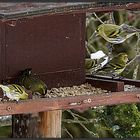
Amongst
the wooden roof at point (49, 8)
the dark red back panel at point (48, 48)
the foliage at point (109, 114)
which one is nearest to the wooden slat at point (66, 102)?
the wooden roof at point (49, 8)

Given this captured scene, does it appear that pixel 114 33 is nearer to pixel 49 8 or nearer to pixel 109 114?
pixel 49 8

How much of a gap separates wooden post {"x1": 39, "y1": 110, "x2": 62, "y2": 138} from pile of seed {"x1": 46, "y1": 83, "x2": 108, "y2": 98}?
7.8 inches

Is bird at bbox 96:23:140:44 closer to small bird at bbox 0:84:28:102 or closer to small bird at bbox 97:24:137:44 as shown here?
small bird at bbox 97:24:137:44

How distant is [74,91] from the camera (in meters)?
4.86

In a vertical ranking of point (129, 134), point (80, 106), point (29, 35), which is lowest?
point (129, 134)

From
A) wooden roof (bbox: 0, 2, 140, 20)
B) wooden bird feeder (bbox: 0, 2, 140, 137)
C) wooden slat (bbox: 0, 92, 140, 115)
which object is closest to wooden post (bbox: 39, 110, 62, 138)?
wooden bird feeder (bbox: 0, 2, 140, 137)

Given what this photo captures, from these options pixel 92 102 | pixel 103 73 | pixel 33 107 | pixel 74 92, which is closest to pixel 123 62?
pixel 103 73

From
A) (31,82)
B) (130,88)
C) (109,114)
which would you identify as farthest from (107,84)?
(109,114)

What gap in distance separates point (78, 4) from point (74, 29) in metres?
Answer: 0.77

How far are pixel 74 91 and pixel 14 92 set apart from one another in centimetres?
73

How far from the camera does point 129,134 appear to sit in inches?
241

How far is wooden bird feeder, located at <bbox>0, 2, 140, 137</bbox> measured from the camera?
423 centimetres

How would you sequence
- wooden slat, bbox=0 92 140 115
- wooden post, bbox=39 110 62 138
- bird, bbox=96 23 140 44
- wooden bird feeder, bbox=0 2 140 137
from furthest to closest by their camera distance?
bird, bbox=96 23 140 44 → wooden post, bbox=39 110 62 138 → wooden bird feeder, bbox=0 2 140 137 → wooden slat, bbox=0 92 140 115

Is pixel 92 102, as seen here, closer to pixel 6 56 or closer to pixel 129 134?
pixel 6 56
